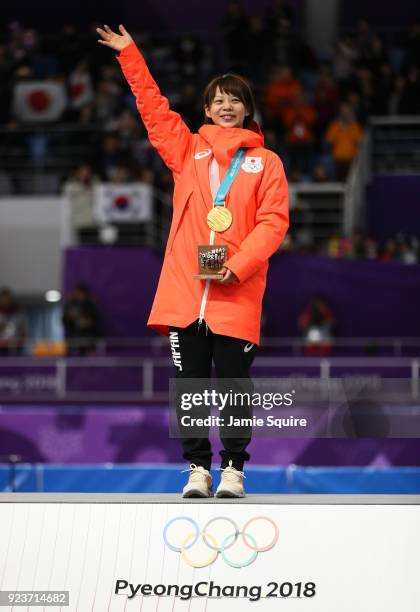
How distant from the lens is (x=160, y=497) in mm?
4766

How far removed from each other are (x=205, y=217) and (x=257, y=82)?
545 inches

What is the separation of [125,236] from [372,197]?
3.19 meters

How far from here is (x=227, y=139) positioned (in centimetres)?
529

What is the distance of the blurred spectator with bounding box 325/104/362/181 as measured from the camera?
16.5 metres

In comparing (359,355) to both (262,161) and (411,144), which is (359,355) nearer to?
(411,144)

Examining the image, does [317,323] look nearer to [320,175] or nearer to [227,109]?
[320,175]

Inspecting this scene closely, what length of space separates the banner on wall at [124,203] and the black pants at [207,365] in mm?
10578

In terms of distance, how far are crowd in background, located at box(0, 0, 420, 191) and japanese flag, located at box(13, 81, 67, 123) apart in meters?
0.15

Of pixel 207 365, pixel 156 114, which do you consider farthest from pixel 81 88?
pixel 207 365

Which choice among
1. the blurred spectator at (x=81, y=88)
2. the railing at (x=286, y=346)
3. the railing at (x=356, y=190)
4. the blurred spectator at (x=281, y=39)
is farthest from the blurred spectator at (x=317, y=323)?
the blurred spectator at (x=81, y=88)

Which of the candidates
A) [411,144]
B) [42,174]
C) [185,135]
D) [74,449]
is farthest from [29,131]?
[185,135]

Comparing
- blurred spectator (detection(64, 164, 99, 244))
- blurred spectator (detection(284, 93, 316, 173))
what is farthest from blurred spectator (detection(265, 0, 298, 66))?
blurred spectator (detection(64, 164, 99, 244))

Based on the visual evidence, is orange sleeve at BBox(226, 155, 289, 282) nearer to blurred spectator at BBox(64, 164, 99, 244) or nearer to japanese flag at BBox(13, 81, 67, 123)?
blurred spectator at BBox(64, 164, 99, 244)
